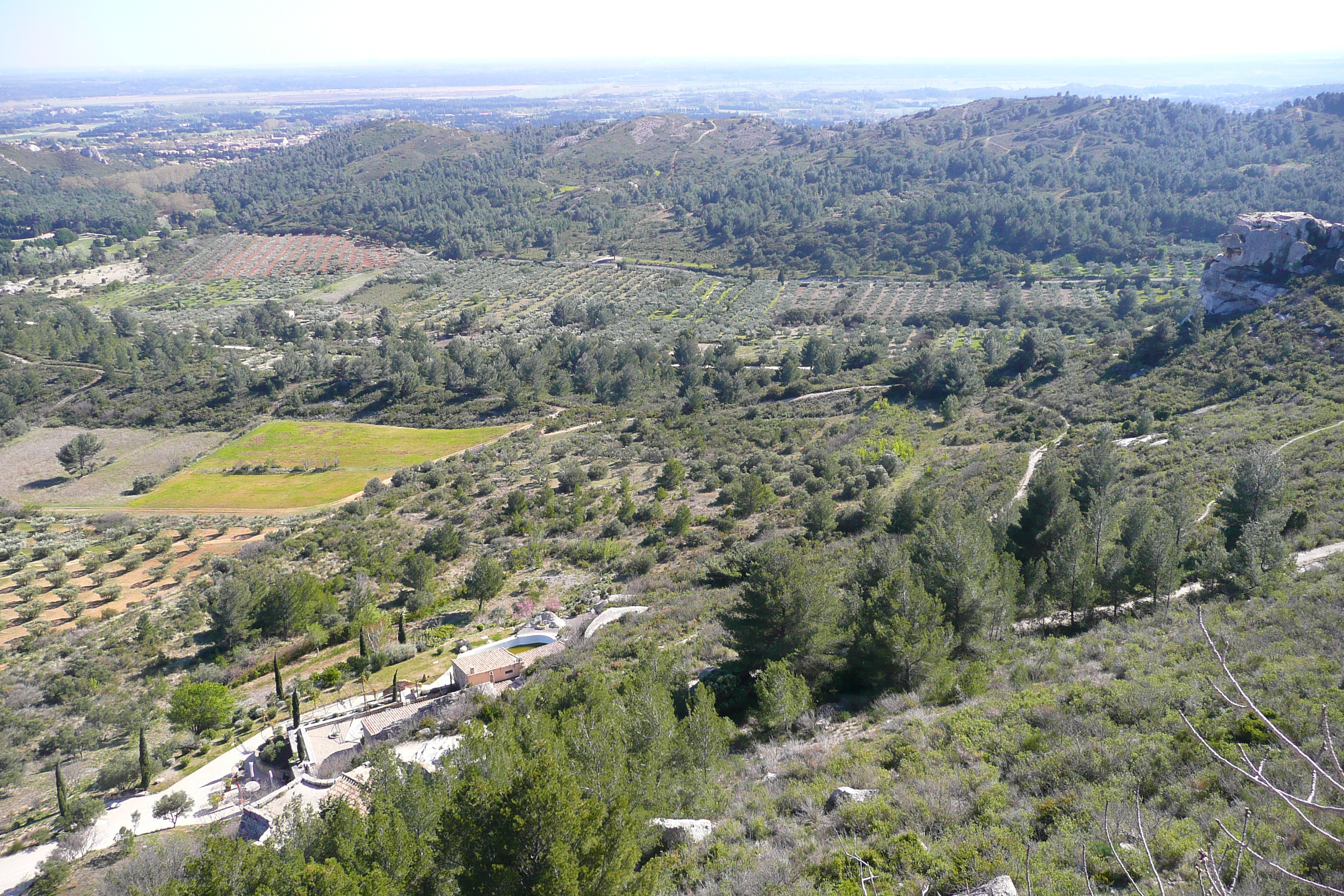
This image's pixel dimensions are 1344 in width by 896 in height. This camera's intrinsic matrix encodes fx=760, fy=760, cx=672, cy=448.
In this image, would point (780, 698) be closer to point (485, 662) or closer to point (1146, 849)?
point (485, 662)

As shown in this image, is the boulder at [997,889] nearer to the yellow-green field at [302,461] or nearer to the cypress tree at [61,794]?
the cypress tree at [61,794]

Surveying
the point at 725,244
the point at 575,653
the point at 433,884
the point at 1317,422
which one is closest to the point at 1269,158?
the point at 725,244

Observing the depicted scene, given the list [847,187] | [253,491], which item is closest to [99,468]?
[253,491]

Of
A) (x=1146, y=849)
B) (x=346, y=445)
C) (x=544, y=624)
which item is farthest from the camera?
(x=346, y=445)

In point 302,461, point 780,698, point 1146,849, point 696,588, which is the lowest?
point 302,461

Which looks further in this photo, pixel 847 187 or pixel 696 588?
pixel 847 187

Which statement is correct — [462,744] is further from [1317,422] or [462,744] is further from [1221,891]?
[1317,422]
